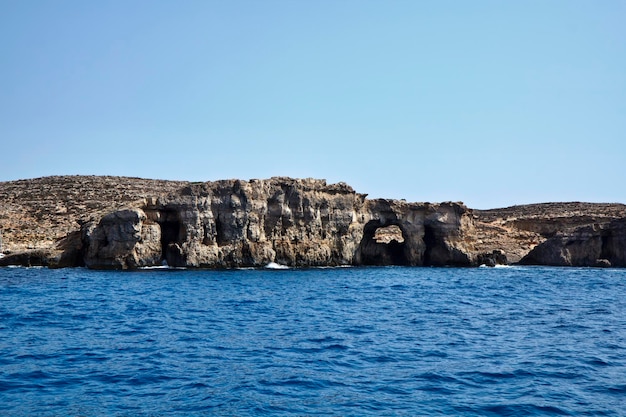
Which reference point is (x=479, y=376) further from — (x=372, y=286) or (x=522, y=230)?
(x=522, y=230)

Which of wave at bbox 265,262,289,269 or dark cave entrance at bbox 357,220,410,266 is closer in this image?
wave at bbox 265,262,289,269

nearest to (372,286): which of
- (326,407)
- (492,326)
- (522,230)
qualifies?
(492,326)

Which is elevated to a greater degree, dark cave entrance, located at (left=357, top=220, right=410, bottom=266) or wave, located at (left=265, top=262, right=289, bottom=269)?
dark cave entrance, located at (left=357, top=220, right=410, bottom=266)

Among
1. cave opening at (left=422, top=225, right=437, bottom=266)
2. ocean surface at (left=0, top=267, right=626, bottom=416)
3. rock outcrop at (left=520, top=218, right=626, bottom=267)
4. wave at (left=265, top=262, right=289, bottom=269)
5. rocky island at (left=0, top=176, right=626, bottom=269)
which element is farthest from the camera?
rock outcrop at (left=520, top=218, right=626, bottom=267)

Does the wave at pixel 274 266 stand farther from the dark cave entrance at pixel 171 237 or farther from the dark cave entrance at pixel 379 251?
the dark cave entrance at pixel 379 251

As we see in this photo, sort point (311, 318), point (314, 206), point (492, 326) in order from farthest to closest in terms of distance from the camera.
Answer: point (314, 206) → point (311, 318) → point (492, 326)

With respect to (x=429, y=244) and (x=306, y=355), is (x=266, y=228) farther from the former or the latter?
(x=306, y=355)

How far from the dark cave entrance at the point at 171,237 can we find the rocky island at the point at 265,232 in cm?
10

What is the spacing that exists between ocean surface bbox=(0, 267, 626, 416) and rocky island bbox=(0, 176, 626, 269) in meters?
23.9

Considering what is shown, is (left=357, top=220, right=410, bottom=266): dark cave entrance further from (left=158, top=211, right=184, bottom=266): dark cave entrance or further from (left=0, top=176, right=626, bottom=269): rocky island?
(left=158, top=211, right=184, bottom=266): dark cave entrance

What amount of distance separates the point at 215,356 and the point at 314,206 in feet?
155

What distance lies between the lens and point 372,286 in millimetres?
40844

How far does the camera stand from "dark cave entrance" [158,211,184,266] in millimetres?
57656

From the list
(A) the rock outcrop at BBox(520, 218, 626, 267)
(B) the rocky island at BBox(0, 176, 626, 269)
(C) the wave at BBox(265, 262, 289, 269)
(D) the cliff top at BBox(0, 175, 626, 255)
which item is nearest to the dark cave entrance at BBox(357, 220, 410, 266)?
(B) the rocky island at BBox(0, 176, 626, 269)
